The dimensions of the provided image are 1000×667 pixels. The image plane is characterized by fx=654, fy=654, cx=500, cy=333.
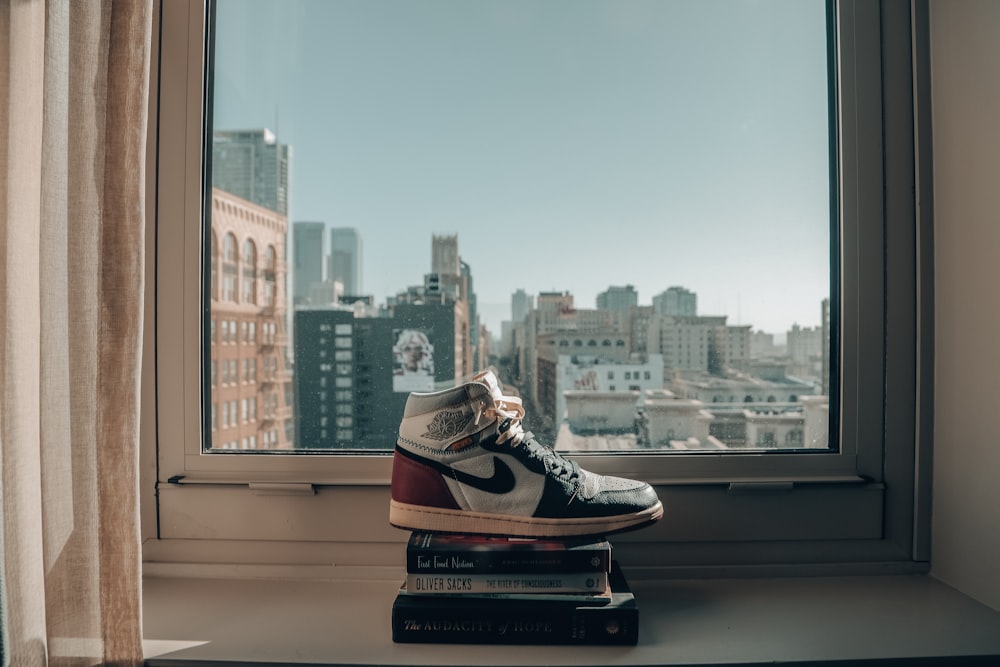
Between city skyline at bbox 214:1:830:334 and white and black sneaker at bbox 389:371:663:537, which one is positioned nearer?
white and black sneaker at bbox 389:371:663:537

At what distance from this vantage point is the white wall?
882 mm

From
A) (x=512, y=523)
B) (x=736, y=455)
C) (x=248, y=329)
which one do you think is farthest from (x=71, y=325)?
(x=736, y=455)

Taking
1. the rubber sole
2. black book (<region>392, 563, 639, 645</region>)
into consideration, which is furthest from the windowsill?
the rubber sole

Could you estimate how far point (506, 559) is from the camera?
81 cm

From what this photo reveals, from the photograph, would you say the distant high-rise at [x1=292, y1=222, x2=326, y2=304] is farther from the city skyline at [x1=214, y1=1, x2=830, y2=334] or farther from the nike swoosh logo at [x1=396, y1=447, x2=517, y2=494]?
the nike swoosh logo at [x1=396, y1=447, x2=517, y2=494]

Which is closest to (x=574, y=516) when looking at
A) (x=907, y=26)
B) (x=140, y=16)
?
(x=140, y=16)

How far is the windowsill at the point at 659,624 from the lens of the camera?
77 centimetres

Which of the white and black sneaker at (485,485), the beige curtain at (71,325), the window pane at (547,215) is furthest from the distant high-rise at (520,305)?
the beige curtain at (71,325)

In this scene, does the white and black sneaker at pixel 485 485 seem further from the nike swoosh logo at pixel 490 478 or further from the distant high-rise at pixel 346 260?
the distant high-rise at pixel 346 260

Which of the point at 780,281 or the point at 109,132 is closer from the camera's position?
the point at 109,132

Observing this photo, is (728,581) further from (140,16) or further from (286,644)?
(140,16)

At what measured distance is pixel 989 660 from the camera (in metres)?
0.77

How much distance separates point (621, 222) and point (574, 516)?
0.48 meters

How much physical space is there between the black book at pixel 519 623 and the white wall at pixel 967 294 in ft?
1.71
